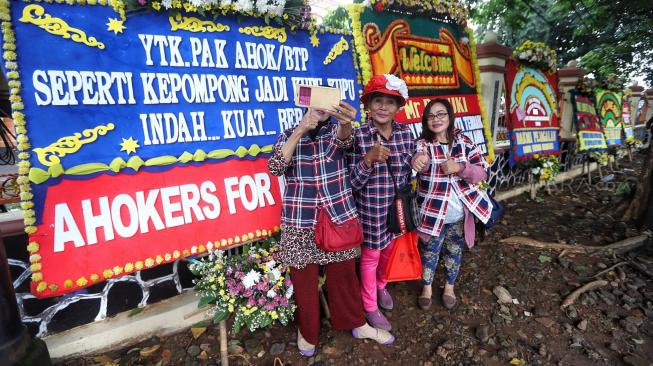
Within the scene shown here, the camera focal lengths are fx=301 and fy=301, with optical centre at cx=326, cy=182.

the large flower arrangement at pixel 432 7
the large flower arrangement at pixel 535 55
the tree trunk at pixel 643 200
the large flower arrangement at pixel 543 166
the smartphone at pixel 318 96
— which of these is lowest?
the tree trunk at pixel 643 200

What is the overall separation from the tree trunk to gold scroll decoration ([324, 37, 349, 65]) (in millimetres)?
4660

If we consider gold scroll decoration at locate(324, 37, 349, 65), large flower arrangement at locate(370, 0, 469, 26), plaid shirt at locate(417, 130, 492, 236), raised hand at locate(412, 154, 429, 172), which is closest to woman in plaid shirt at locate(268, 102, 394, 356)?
raised hand at locate(412, 154, 429, 172)

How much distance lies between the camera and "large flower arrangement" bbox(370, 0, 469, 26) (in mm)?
3496

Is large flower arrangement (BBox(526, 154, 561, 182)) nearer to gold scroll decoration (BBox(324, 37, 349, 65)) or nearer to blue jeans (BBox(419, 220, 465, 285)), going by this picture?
blue jeans (BBox(419, 220, 465, 285))

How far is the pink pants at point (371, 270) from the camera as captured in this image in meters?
2.51

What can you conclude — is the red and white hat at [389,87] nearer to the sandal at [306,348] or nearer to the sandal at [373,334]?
the sandal at [373,334]

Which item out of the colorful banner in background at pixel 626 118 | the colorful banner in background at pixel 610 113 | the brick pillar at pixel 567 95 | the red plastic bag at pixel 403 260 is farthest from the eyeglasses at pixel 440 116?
the colorful banner in background at pixel 626 118

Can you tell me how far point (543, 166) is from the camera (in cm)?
580

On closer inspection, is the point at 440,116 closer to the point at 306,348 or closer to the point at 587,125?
the point at 306,348

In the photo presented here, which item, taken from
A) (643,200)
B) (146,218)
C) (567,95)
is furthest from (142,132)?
(567,95)

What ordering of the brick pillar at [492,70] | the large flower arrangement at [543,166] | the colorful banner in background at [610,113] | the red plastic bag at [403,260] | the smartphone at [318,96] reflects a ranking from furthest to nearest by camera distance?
the colorful banner in background at [610,113], the large flower arrangement at [543,166], the brick pillar at [492,70], the red plastic bag at [403,260], the smartphone at [318,96]

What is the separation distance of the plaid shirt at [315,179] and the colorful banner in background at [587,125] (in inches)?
296

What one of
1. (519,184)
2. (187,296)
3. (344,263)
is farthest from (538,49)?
(187,296)

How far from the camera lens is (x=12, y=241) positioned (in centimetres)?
208
